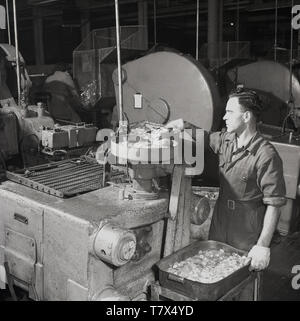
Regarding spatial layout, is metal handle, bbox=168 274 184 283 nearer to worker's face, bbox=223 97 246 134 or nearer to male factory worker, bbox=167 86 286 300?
male factory worker, bbox=167 86 286 300

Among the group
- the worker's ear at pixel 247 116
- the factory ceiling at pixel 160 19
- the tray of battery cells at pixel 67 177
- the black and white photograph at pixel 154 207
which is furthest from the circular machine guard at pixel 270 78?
the factory ceiling at pixel 160 19

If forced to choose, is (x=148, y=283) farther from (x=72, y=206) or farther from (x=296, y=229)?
(x=296, y=229)

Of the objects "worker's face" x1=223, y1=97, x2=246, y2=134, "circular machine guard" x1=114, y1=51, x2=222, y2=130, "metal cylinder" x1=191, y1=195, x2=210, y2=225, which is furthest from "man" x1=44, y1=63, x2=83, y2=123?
"metal cylinder" x1=191, y1=195, x2=210, y2=225

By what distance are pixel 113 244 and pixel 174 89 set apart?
2270mm

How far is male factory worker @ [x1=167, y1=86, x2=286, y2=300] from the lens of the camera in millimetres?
1969

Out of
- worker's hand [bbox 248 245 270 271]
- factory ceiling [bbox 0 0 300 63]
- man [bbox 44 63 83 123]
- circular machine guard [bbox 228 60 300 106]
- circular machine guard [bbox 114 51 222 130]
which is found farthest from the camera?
factory ceiling [bbox 0 0 300 63]

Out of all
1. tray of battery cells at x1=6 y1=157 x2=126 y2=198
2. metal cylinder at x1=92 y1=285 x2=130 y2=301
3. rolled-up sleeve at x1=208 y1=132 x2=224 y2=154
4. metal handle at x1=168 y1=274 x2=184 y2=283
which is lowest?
metal cylinder at x1=92 y1=285 x2=130 y2=301

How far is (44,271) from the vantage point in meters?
1.82

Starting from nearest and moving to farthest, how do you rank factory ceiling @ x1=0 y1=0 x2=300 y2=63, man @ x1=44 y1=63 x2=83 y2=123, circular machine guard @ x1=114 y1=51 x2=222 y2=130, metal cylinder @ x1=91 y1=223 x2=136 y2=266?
1. metal cylinder @ x1=91 y1=223 x2=136 y2=266
2. circular machine guard @ x1=114 y1=51 x2=222 y2=130
3. man @ x1=44 y1=63 x2=83 y2=123
4. factory ceiling @ x1=0 y1=0 x2=300 y2=63

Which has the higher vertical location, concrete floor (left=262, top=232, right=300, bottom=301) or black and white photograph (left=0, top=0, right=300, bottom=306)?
black and white photograph (left=0, top=0, right=300, bottom=306)

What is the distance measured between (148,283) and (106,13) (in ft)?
43.0

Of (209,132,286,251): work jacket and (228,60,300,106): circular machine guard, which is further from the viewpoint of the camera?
(228,60,300,106): circular machine guard

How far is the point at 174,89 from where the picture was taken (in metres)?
3.57

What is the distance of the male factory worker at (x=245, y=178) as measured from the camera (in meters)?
1.97
